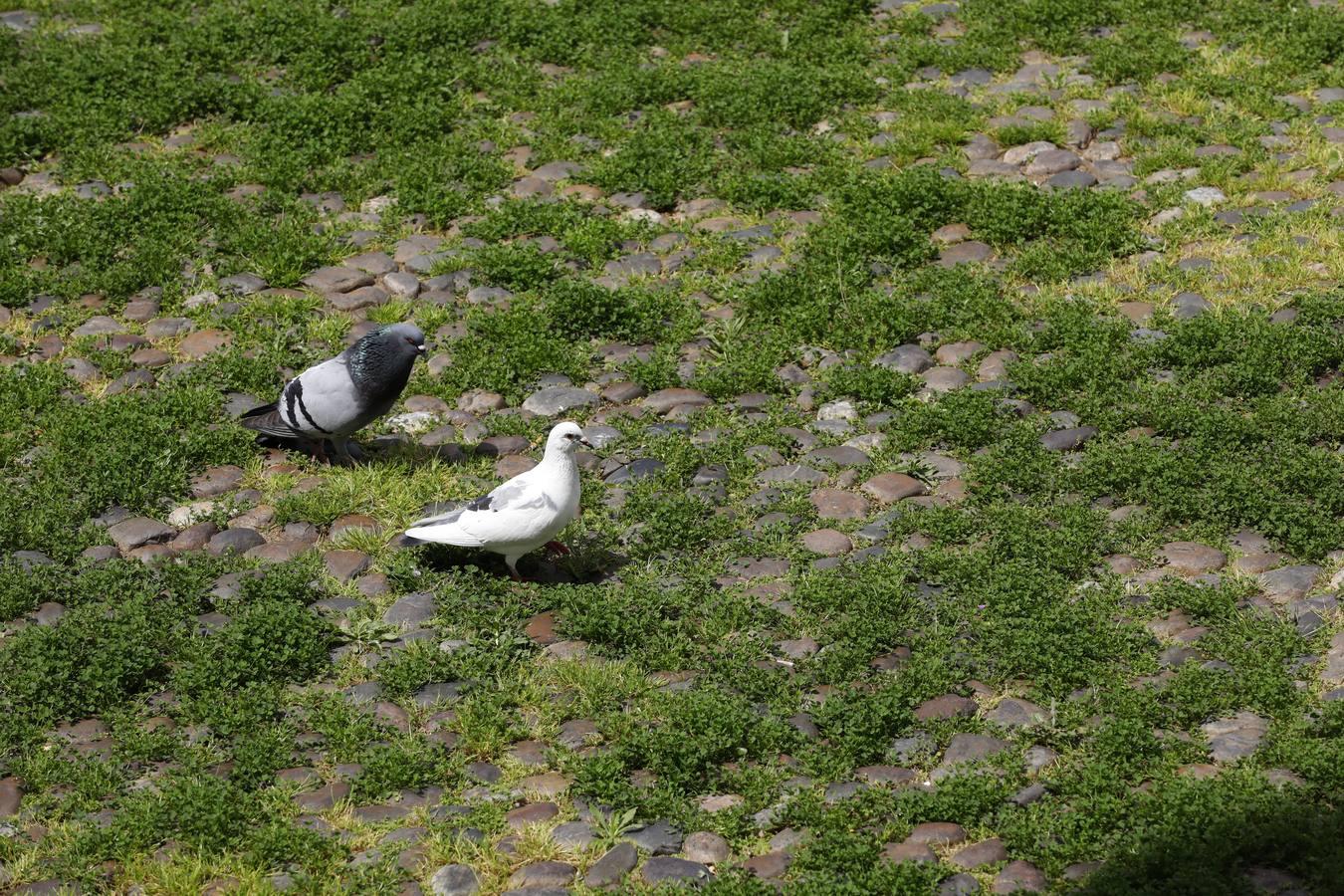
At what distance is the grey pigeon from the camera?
841cm

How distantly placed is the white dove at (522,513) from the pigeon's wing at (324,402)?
1091mm

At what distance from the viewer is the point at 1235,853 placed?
18.7 feet

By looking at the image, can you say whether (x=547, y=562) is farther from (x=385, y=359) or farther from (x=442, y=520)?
(x=385, y=359)

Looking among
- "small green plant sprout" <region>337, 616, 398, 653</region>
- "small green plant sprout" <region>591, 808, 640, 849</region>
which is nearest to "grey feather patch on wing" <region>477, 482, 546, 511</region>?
"small green plant sprout" <region>337, 616, 398, 653</region>

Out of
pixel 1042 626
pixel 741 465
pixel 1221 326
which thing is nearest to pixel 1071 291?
pixel 1221 326

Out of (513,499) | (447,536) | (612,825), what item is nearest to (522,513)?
(513,499)

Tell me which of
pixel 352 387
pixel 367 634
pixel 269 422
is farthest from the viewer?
pixel 269 422

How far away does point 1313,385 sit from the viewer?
8742mm

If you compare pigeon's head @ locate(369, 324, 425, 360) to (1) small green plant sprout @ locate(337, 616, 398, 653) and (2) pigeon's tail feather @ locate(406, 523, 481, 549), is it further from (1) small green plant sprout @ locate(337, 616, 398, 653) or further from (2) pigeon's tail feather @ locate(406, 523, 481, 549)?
(1) small green plant sprout @ locate(337, 616, 398, 653)

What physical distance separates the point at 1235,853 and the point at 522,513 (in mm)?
3516

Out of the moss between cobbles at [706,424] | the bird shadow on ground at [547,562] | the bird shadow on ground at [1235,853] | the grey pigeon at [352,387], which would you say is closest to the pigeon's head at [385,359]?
the grey pigeon at [352,387]

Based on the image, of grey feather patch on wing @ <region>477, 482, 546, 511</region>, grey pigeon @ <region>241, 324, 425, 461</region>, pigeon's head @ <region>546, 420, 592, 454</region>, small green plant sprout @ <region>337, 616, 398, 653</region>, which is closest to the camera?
small green plant sprout @ <region>337, 616, 398, 653</region>

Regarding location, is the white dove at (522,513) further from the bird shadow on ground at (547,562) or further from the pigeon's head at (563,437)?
the bird shadow on ground at (547,562)

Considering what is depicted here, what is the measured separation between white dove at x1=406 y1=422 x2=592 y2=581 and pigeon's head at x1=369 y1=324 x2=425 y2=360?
4.06ft
